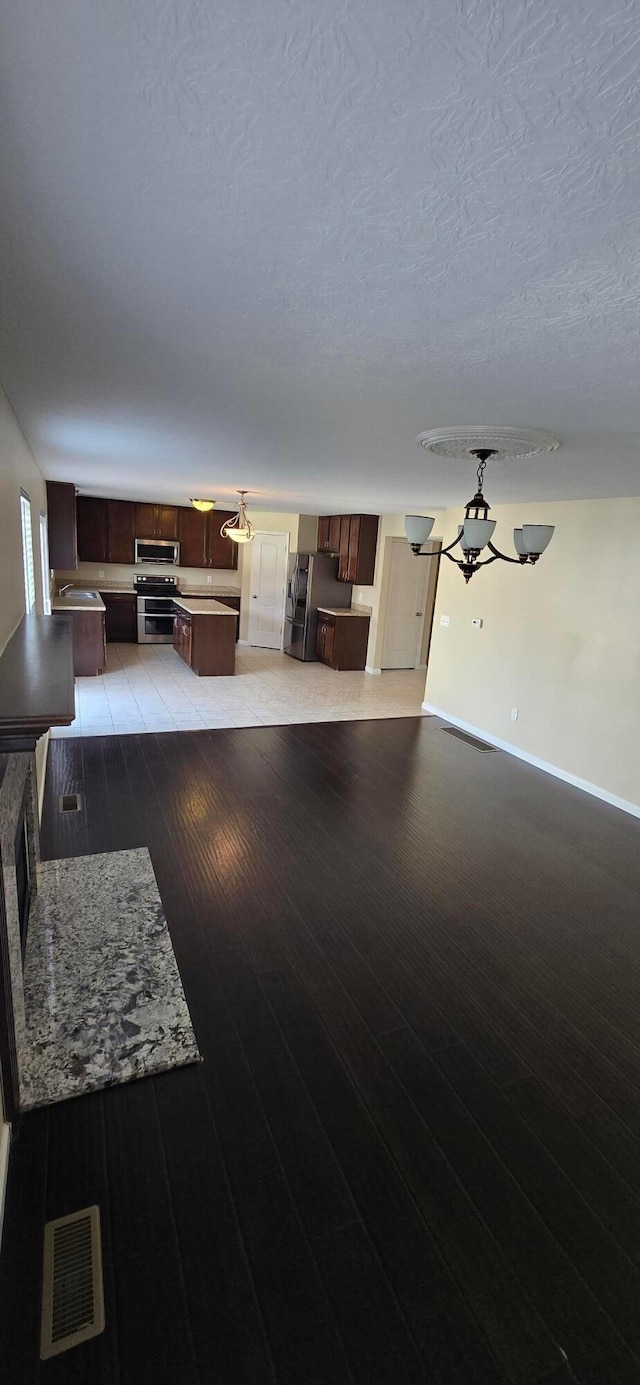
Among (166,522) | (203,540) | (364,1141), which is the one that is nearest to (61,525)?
(166,522)

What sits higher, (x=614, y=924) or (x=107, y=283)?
(x=107, y=283)

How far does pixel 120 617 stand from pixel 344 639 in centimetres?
369

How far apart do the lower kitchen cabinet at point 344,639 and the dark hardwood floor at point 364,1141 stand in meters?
5.56

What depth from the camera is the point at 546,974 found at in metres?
2.72

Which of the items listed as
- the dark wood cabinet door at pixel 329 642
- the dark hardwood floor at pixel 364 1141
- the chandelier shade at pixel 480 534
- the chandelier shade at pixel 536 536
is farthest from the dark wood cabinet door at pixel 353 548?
the dark hardwood floor at pixel 364 1141

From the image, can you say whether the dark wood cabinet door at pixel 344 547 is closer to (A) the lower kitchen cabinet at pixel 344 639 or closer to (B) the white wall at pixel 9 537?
(A) the lower kitchen cabinet at pixel 344 639

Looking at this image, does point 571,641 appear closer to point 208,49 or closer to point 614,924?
point 614,924

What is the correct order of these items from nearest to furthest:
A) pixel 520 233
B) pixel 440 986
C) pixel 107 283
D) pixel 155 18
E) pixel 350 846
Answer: pixel 155 18 → pixel 520 233 → pixel 107 283 → pixel 440 986 → pixel 350 846

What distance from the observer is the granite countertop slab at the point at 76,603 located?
7.02 meters

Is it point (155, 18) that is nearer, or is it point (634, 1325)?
point (155, 18)

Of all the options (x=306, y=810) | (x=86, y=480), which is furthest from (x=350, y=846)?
(x=86, y=480)

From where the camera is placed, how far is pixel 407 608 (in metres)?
9.19

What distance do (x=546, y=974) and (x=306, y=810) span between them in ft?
6.43

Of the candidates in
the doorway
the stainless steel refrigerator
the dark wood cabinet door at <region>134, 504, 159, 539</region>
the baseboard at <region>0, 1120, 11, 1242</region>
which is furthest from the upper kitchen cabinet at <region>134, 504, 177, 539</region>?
the baseboard at <region>0, 1120, 11, 1242</region>
